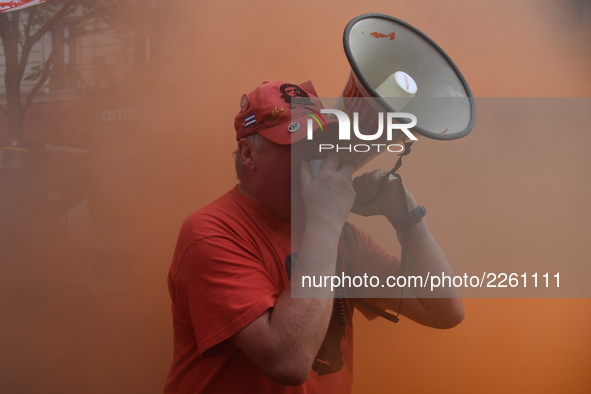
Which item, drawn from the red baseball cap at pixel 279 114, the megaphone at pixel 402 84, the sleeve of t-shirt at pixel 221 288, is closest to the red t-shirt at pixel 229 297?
the sleeve of t-shirt at pixel 221 288

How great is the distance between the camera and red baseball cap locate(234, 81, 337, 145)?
1034 mm

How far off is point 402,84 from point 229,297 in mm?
601

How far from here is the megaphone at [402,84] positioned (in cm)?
98

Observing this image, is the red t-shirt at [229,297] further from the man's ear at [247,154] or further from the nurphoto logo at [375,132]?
the nurphoto logo at [375,132]

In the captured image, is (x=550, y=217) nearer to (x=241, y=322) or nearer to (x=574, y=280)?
(x=574, y=280)

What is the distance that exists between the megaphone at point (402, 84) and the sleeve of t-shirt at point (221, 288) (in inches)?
13.7

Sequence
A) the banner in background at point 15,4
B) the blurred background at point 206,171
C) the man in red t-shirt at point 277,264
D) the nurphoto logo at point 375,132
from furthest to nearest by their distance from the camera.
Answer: the banner in background at point 15,4 → the blurred background at point 206,171 → the nurphoto logo at point 375,132 → the man in red t-shirt at point 277,264

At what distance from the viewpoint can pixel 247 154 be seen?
1102 mm

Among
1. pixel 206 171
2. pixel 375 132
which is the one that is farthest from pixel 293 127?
pixel 206 171

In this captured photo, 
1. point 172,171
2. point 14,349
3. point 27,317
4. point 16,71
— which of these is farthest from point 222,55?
point 14,349

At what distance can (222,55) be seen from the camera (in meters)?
1.47

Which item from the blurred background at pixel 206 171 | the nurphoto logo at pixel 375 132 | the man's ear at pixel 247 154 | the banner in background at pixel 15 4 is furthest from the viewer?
the banner in background at pixel 15 4

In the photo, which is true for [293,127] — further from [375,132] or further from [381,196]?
[381,196]

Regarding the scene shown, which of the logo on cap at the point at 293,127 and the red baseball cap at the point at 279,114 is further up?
the red baseball cap at the point at 279,114
